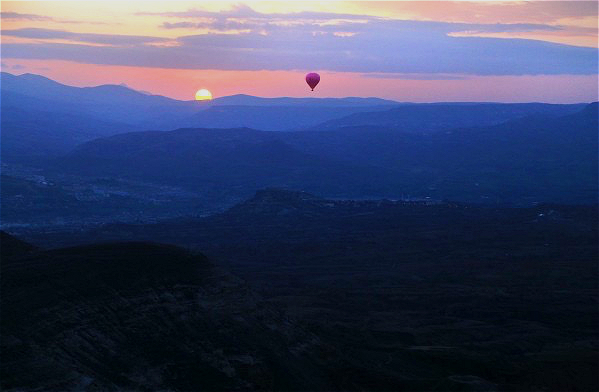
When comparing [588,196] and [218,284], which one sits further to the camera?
[588,196]

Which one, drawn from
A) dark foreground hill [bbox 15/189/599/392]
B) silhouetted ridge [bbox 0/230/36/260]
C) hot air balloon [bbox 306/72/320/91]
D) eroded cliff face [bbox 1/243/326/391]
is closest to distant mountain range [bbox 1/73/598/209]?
dark foreground hill [bbox 15/189/599/392]

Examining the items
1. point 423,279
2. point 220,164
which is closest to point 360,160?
point 220,164

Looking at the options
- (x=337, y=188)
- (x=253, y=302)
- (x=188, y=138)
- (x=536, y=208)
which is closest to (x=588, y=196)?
(x=536, y=208)

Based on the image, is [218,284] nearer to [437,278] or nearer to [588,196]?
[437,278]

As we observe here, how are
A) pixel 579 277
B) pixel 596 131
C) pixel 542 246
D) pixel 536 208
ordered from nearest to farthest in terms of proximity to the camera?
pixel 579 277, pixel 542 246, pixel 536 208, pixel 596 131

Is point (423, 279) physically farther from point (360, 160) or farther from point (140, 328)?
point (360, 160)

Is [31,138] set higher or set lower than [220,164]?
higher

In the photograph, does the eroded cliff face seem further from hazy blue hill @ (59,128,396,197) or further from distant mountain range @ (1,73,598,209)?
hazy blue hill @ (59,128,396,197)
